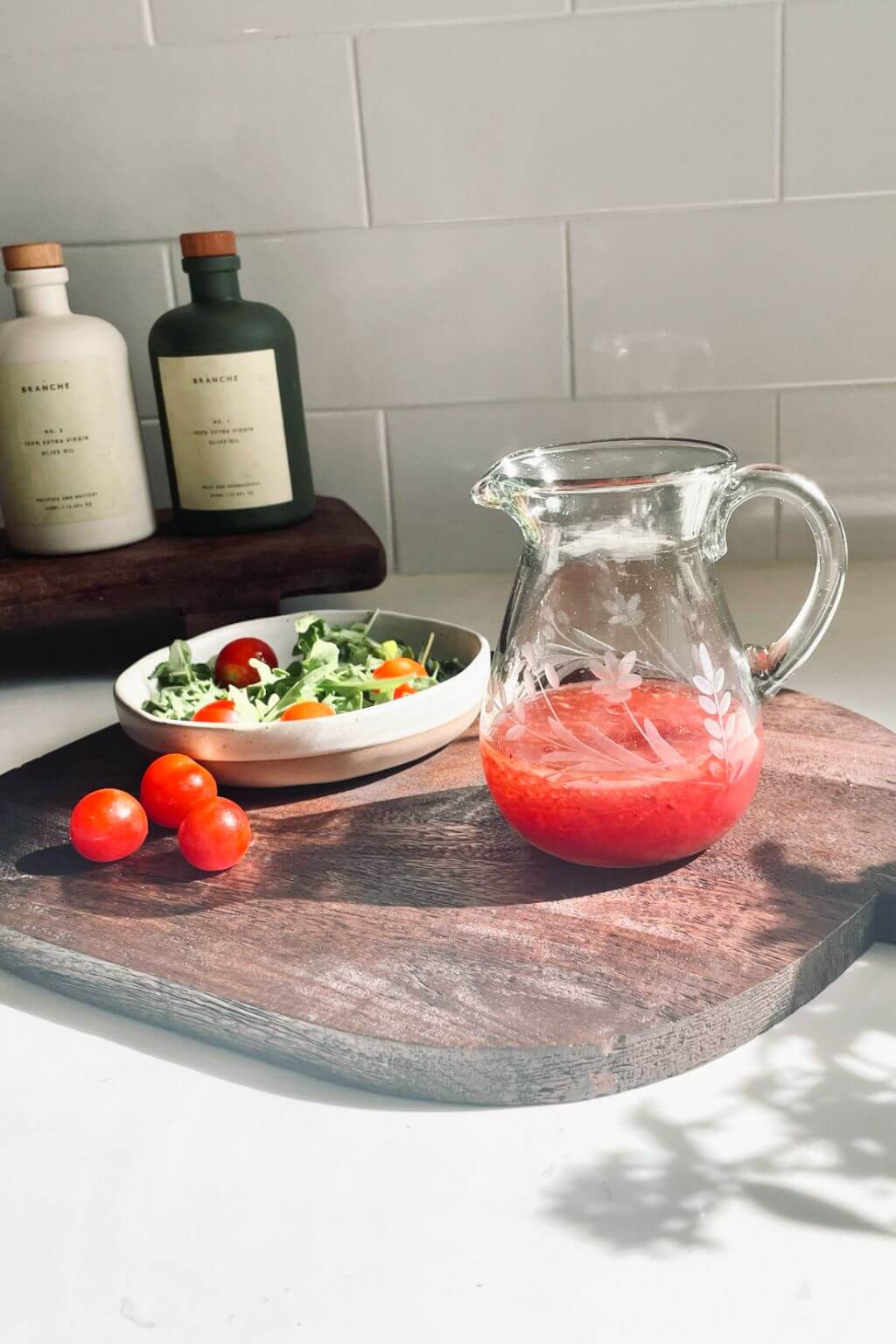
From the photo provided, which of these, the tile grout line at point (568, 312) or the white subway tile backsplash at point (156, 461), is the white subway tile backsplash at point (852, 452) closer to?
the tile grout line at point (568, 312)

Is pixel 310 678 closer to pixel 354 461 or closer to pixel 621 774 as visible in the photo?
pixel 621 774

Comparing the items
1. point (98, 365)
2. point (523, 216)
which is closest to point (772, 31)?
point (523, 216)

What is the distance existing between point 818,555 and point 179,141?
794 millimetres

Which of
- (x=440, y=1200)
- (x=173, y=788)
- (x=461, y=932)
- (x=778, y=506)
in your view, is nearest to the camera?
(x=440, y=1200)

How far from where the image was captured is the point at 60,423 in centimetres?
104

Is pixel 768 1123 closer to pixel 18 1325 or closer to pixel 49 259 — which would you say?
pixel 18 1325

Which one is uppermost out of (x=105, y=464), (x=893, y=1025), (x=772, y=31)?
(x=772, y=31)

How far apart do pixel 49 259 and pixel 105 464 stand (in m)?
0.17

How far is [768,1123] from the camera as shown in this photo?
Result: 49 cm

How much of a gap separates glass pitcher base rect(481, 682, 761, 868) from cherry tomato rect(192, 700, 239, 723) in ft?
0.67

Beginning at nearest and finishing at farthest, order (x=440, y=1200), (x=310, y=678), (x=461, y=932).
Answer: (x=440, y=1200)
(x=461, y=932)
(x=310, y=678)

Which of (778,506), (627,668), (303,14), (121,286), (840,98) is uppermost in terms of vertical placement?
(303,14)

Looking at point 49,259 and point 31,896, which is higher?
point 49,259

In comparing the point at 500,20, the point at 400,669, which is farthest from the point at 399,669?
the point at 500,20
